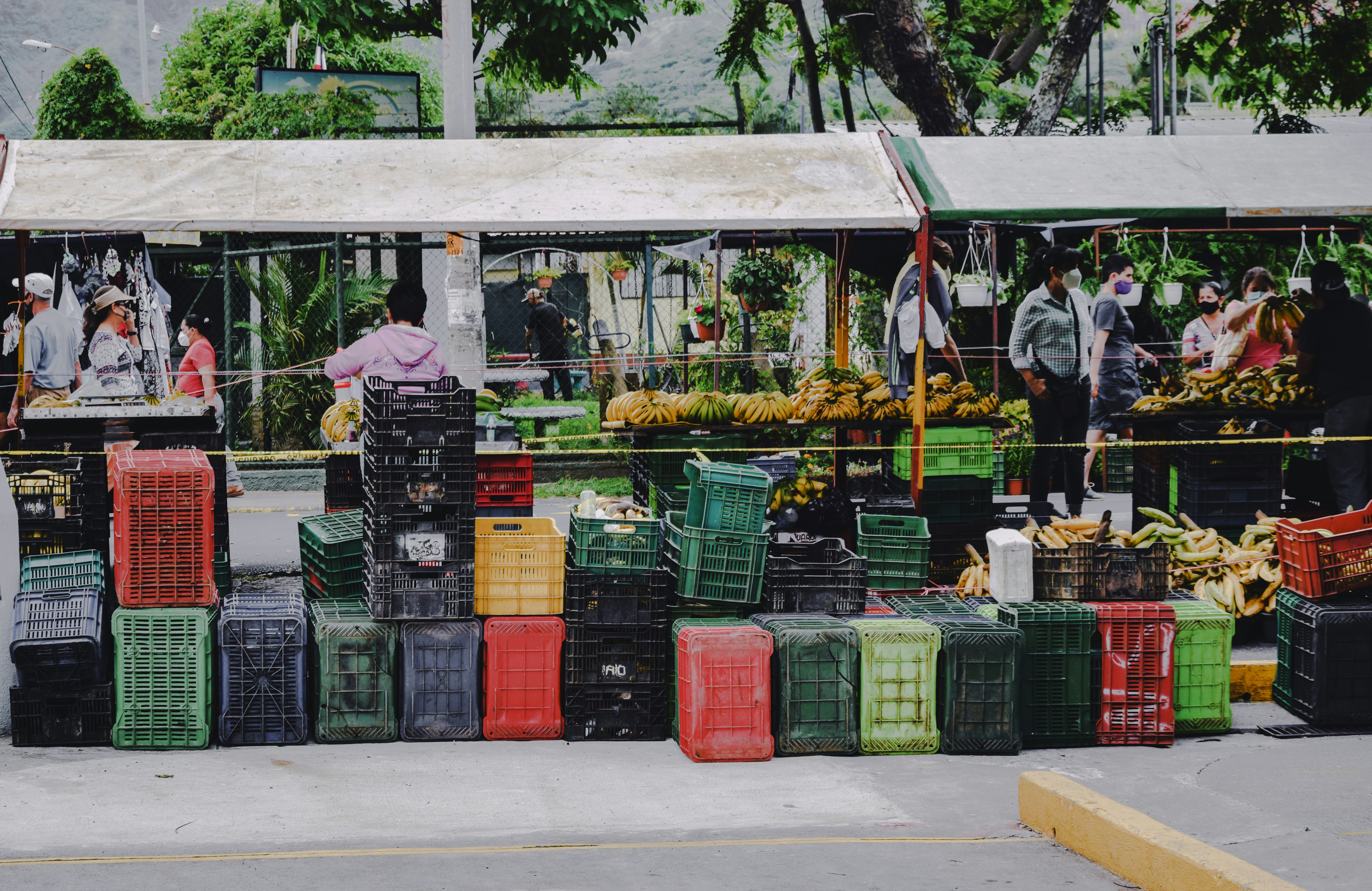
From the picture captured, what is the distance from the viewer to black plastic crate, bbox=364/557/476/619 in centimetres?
721

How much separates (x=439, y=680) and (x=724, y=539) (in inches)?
66.8

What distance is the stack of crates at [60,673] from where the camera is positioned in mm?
6945

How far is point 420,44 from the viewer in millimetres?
121938

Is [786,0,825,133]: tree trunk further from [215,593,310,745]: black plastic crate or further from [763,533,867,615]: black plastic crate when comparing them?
[215,593,310,745]: black plastic crate

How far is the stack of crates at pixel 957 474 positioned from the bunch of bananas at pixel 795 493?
1.04 metres

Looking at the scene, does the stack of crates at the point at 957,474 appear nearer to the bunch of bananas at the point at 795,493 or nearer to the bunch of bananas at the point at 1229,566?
the bunch of bananas at the point at 795,493

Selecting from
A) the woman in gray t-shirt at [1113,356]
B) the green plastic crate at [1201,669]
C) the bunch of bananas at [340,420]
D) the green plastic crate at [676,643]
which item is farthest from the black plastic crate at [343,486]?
the woman in gray t-shirt at [1113,356]

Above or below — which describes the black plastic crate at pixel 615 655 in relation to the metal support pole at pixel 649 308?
below

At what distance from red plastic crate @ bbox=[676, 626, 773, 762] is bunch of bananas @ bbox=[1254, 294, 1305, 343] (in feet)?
23.3

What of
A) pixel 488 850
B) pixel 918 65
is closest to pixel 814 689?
pixel 488 850

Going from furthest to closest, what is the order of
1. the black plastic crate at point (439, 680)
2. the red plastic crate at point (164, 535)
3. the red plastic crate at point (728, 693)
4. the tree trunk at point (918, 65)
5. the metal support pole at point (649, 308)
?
the tree trunk at point (918, 65)
the metal support pole at point (649, 308)
the black plastic crate at point (439, 680)
the red plastic crate at point (164, 535)
the red plastic crate at point (728, 693)

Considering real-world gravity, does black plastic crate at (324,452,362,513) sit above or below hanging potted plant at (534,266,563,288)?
below

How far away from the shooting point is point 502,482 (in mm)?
8719

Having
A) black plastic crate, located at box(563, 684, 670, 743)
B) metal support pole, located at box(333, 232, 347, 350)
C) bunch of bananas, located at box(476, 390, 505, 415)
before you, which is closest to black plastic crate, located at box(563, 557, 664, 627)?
black plastic crate, located at box(563, 684, 670, 743)
